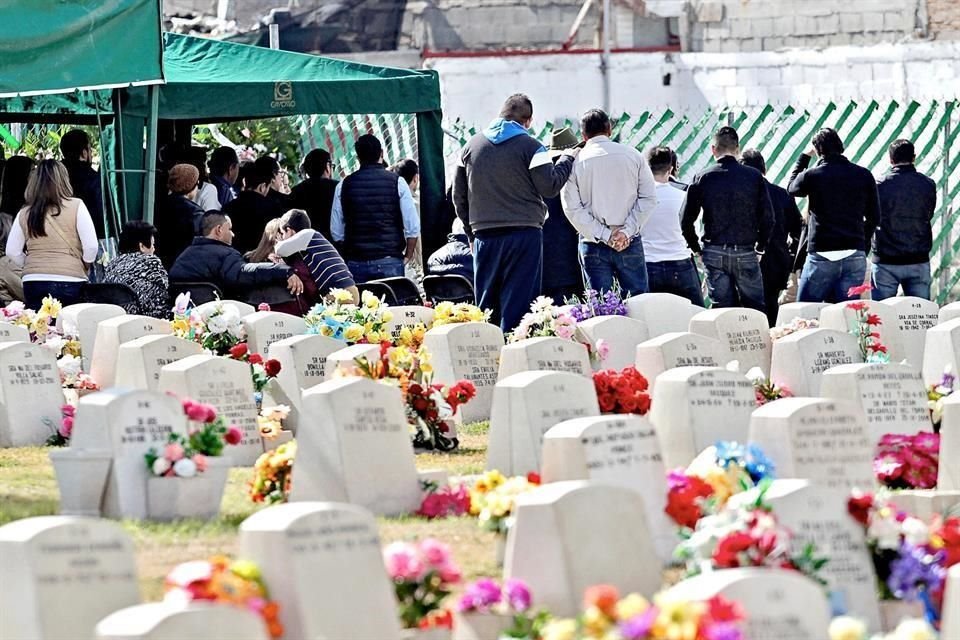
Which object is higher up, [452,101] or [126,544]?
[452,101]

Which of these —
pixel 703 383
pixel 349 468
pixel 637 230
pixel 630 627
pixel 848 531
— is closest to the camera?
pixel 630 627

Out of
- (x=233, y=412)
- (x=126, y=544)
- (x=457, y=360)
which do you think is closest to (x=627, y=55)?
(x=457, y=360)

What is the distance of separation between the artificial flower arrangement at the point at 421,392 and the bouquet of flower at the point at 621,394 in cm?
71

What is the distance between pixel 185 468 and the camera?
327 inches

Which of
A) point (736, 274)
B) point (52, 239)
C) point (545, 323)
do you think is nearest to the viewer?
point (545, 323)

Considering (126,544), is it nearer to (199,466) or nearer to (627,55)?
(199,466)

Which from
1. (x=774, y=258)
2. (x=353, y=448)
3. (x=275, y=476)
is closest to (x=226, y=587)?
(x=353, y=448)

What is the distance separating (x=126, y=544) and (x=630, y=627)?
5.03ft

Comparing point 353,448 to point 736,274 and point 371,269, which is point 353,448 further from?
point 371,269

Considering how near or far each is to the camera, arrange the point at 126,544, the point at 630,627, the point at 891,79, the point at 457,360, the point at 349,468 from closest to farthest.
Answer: the point at 630,627
the point at 126,544
the point at 349,468
the point at 457,360
the point at 891,79

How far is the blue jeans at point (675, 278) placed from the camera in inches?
565

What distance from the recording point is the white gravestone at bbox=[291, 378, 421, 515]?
8227 mm

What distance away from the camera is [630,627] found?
5.34 metres

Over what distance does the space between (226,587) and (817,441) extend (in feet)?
10.2
